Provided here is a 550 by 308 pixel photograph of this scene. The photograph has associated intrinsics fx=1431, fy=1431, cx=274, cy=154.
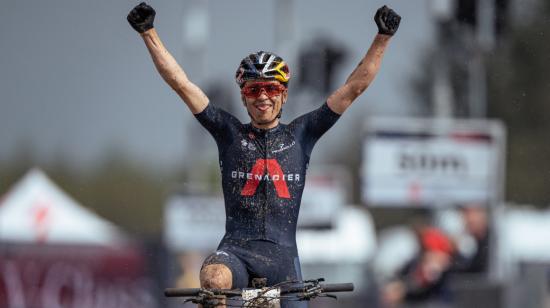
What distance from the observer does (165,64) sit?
427 inches

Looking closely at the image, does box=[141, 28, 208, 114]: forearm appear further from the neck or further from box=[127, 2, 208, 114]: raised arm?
the neck

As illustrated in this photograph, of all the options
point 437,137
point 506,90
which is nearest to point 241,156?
point 437,137

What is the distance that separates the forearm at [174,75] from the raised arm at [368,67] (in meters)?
1.01

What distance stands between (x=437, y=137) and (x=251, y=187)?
20.1 meters

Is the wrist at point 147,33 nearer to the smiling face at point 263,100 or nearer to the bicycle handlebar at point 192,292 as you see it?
the smiling face at point 263,100

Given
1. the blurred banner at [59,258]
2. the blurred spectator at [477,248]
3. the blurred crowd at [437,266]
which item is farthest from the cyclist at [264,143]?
the blurred spectator at [477,248]

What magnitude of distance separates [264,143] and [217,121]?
399mm

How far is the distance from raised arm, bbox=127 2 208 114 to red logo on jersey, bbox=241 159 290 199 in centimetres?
63

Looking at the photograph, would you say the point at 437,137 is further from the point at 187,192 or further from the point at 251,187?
the point at 251,187

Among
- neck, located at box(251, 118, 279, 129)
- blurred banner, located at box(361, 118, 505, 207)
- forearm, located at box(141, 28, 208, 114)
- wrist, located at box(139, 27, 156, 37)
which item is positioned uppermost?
blurred banner, located at box(361, 118, 505, 207)

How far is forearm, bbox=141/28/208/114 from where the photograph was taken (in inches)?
424

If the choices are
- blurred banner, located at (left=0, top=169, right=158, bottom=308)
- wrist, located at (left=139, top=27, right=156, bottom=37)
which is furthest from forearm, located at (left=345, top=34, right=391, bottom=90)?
blurred banner, located at (left=0, top=169, right=158, bottom=308)

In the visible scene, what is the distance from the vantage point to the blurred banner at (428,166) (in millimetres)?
29797

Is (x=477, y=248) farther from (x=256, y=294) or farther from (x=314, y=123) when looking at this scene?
(x=256, y=294)
